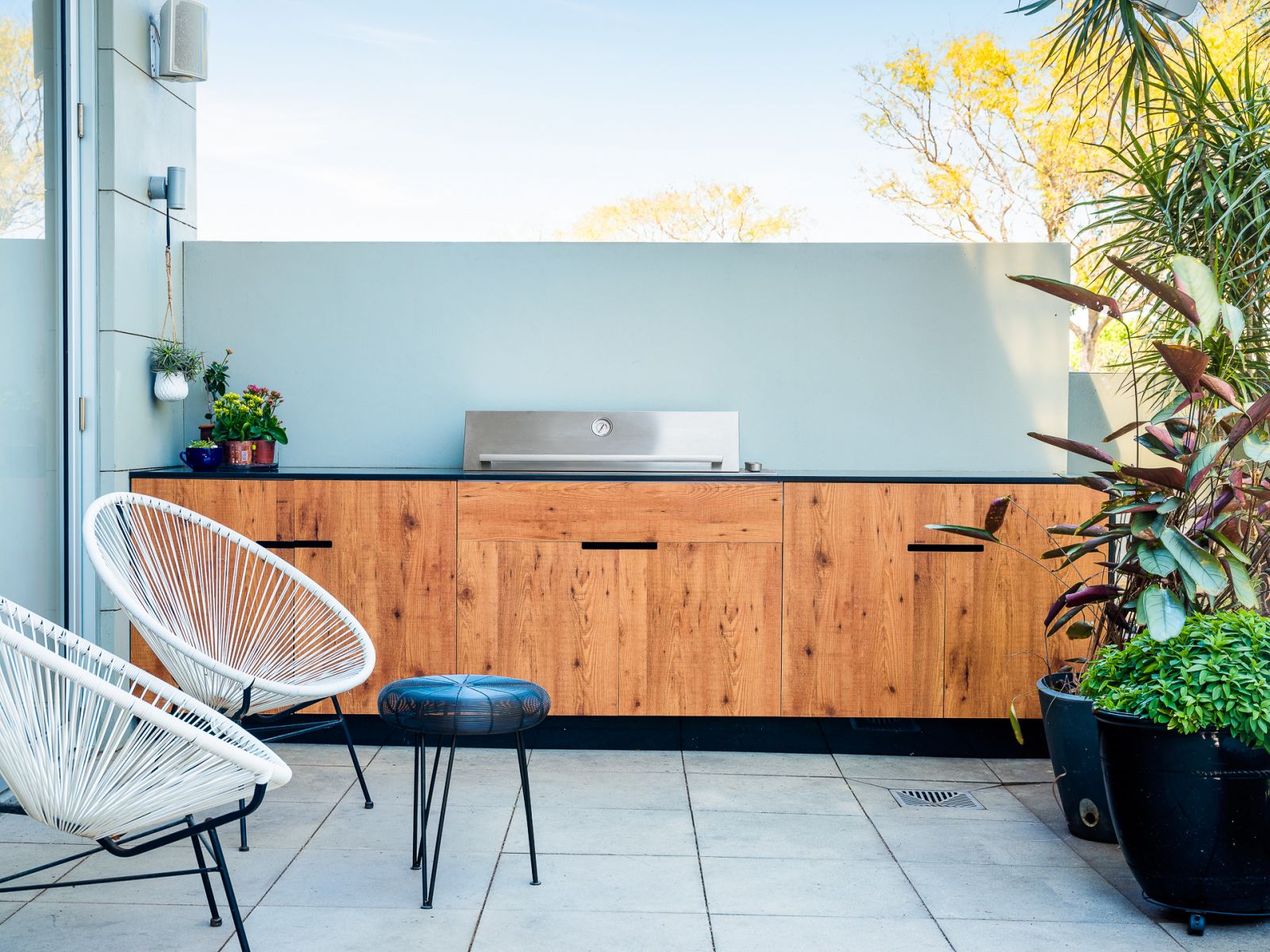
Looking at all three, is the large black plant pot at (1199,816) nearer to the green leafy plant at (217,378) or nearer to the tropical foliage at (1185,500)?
the tropical foliage at (1185,500)

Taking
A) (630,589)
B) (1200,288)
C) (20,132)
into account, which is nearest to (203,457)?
(20,132)

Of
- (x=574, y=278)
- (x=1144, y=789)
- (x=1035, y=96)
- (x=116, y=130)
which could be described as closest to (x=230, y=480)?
(x=116, y=130)

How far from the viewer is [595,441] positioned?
412 centimetres

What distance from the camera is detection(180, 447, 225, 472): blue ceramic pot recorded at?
154 inches

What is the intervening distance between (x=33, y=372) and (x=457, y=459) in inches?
59.7

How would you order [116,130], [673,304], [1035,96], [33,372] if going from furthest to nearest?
[1035,96] → [673,304] → [116,130] → [33,372]

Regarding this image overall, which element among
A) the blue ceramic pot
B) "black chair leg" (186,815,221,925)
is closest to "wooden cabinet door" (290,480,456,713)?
the blue ceramic pot

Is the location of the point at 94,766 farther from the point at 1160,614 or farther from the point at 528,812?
the point at 1160,614

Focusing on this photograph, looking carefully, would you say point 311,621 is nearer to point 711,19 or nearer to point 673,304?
point 673,304

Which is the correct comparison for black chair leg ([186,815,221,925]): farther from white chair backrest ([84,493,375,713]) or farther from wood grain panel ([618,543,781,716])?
wood grain panel ([618,543,781,716])

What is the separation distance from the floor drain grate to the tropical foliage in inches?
23.3

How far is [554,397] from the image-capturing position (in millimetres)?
4277

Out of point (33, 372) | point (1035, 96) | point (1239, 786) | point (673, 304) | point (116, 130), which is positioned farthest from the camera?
point (1035, 96)

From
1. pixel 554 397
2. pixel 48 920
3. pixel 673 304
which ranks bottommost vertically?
pixel 48 920
